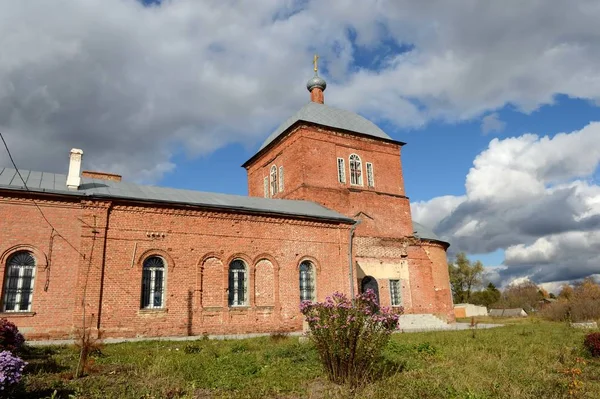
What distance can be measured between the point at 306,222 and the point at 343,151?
21.9ft

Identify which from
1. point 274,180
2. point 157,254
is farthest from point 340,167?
point 157,254

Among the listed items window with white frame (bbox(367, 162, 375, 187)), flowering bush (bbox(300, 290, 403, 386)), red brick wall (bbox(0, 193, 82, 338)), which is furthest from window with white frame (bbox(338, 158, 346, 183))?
flowering bush (bbox(300, 290, 403, 386))

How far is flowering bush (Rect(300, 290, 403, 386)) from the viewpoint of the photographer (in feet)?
22.0

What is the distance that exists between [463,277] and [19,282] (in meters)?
55.2

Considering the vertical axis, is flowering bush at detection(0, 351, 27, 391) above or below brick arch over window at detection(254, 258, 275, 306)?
below

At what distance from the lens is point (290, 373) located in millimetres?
7762

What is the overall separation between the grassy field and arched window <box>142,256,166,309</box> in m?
3.28

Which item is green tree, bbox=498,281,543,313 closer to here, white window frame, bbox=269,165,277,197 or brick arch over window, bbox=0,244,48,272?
white window frame, bbox=269,165,277,197

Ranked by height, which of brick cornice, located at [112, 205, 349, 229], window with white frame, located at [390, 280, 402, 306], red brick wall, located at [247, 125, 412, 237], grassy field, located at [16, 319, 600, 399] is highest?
red brick wall, located at [247, 125, 412, 237]

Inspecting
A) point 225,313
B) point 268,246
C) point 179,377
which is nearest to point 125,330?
point 225,313

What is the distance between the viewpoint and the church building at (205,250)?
13.4 meters

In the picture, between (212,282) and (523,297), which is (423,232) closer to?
(212,282)

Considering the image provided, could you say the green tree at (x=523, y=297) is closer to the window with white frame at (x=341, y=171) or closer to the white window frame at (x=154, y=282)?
the window with white frame at (x=341, y=171)

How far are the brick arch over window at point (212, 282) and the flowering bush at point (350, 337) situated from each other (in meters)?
9.32
